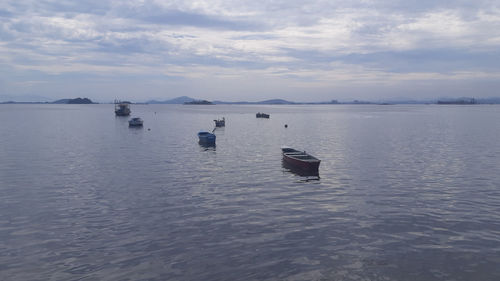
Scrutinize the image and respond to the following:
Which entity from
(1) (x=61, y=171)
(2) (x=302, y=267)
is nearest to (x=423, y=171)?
(2) (x=302, y=267)

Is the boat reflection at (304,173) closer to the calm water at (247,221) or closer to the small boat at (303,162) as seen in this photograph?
the small boat at (303,162)

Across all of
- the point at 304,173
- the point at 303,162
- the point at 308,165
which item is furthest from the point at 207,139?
A: the point at 308,165

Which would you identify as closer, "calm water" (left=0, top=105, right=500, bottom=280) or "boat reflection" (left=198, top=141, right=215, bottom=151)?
"calm water" (left=0, top=105, right=500, bottom=280)

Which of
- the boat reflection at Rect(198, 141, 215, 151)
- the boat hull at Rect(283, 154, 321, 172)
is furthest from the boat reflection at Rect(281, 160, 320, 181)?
the boat reflection at Rect(198, 141, 215, 151)

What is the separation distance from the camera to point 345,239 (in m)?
21.7

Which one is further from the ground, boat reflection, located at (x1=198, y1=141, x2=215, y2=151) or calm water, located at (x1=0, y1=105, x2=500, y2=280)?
boat reflection, located at (x1=198, y1=141, x2=215, y2=151)

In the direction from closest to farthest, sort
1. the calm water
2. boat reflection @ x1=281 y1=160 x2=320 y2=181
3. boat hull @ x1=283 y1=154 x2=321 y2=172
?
1. the calm water
2. boat reflection @ x1=281 y1=160 x2=320 y2=181
3. boat hull @ x1=283 y1=154 x2=321 y2=172

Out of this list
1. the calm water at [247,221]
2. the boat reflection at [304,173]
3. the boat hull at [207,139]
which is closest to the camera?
the calm water at [247,221]

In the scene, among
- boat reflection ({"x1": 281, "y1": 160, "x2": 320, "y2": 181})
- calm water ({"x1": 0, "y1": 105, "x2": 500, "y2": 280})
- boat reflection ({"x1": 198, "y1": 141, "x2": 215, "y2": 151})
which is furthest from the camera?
boat reflection ({"x1": 198, "y1": 141, "x2": 215, "y2": 151})

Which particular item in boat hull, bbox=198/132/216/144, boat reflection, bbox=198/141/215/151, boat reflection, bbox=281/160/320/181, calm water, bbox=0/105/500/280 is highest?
boat hull, bbox=198/132/216/144

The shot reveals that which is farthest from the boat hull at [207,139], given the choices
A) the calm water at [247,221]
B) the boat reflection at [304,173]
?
the boat reflection at [304,173]

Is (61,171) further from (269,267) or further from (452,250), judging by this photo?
(452,250)

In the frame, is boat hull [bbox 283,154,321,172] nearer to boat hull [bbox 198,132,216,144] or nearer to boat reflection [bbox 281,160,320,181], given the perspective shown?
boat reflection [bbox 281,160,320,181]

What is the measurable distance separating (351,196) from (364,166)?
15072 mm
